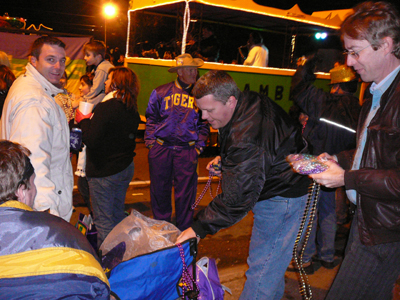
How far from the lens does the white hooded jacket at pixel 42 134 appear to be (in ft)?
7.25

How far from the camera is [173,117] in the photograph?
433 centimetres

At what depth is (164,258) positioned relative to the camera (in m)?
2.06

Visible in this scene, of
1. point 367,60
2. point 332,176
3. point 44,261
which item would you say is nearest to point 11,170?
point 44,261

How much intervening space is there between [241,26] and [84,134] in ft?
38.6

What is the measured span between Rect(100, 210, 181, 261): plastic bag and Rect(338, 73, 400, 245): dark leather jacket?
1229mm

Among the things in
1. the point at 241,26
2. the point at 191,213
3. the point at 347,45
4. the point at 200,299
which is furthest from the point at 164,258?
the point at 241,26

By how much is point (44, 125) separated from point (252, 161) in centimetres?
141

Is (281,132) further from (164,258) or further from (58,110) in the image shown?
(58,110)

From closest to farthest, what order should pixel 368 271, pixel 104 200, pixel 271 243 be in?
1. pixel 368 271
2. pixel 271 243
3. pixel 104 200

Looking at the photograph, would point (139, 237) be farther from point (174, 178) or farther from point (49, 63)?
point (174, 178)

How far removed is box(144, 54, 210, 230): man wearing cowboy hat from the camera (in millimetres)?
4328

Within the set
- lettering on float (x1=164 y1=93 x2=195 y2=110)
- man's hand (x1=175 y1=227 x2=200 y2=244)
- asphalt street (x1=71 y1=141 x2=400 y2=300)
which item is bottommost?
asphalt street (x1=71 y1=141 x2=400 y2=300)

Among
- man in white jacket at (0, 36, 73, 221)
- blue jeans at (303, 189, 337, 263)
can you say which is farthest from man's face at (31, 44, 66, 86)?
blue jeans at (303, 189, 337, 263)

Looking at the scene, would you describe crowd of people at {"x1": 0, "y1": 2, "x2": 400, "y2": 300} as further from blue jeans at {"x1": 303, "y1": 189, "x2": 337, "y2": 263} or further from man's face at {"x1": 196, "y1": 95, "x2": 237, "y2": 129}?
blue jeans at {"x1": 303, "y1": 189, "x2": 337, "y2": 263}
